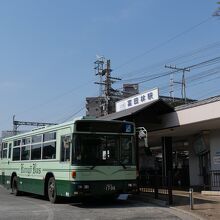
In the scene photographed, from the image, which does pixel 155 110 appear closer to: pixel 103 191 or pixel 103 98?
pixel 103 191

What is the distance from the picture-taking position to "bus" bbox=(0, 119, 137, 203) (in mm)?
14023

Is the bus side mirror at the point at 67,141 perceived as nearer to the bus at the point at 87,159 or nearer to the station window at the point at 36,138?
the bus at the point at 87,159

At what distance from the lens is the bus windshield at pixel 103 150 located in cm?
1411

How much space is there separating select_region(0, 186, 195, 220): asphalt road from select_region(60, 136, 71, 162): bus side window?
163 centimetres

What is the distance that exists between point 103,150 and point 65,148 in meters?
1.29

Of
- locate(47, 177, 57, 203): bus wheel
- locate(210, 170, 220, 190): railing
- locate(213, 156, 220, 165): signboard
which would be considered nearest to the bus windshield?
locate(47, 177, 57, 203): bus wheel

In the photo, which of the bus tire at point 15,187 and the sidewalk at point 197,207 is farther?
the bus tire at point 15,187

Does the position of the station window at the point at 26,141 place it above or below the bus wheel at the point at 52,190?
above

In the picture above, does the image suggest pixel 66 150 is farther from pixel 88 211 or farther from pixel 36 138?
pixel 36 138

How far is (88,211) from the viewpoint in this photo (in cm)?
1339

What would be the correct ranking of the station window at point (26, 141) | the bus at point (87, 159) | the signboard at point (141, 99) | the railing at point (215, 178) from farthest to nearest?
the signboard at point (141, 99)
the railing at point (215, 178)
the station window at point (26, 141)
the bus at point (87, 159)

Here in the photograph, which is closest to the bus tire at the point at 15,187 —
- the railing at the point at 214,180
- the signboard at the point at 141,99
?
the signboard at the point at 141,99

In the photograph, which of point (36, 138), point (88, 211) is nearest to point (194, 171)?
point (36, 138)

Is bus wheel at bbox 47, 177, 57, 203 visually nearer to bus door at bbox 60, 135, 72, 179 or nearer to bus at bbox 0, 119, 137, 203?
bus at bbox 0, 119, 137, 203
